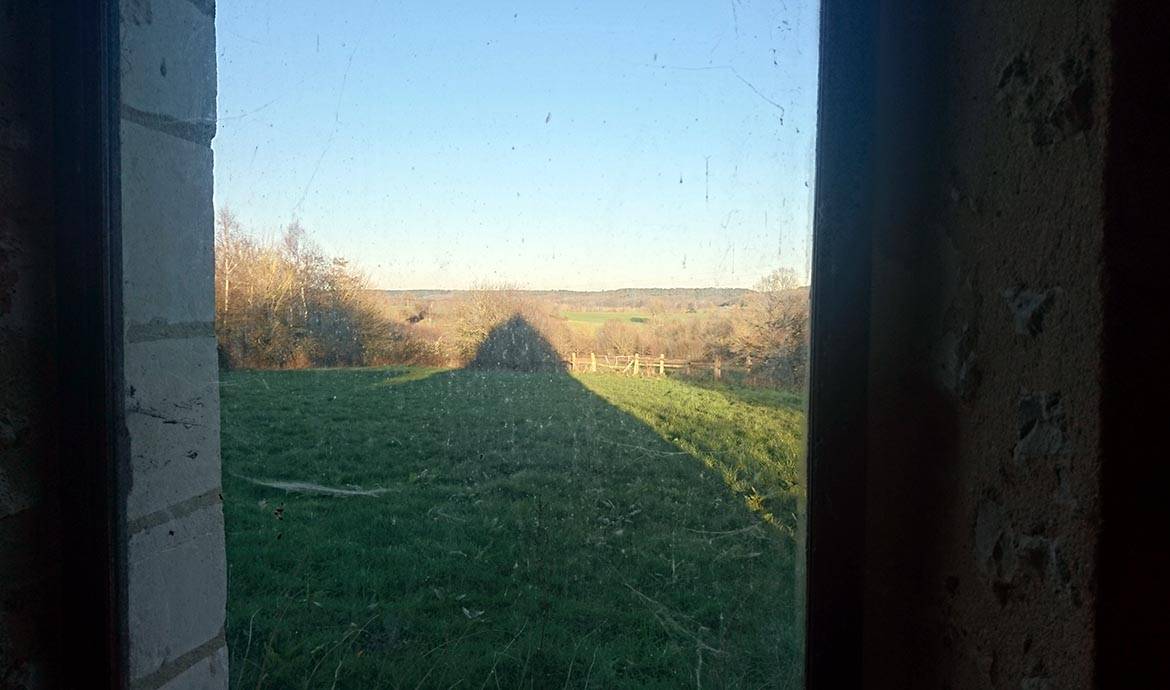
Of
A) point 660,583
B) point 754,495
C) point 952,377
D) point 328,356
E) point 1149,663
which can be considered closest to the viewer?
point 1149,663

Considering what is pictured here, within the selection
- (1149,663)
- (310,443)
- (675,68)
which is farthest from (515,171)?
(1149,663)

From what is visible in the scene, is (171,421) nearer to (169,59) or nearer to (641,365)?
(169,59)

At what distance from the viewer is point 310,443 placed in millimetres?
1426

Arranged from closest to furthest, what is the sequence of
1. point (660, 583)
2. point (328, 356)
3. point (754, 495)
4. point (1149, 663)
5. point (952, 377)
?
point (1149, 663)
point (952, 377)
point (754, 495)
point (660, 583)
point (328, 356)

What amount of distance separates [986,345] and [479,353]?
0.97m

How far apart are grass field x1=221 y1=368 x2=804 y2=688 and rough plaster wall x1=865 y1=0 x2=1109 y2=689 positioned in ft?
1.30

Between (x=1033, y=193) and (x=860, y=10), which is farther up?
(x=860, y=10)

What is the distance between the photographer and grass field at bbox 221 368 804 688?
123 centimetres

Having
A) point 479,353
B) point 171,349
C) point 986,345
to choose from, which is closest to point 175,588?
point 171,349

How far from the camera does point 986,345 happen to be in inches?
25.6

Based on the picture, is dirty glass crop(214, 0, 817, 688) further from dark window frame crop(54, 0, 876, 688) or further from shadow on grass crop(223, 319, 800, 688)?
dark window frame crop(54, 0, 876, 688)

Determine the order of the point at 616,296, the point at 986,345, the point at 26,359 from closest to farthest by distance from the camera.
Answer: the point at 986,345 < the point at 26,359 < the point at 616,296

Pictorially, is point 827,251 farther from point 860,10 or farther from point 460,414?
point 460,414

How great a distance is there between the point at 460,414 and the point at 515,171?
0.49 meters
